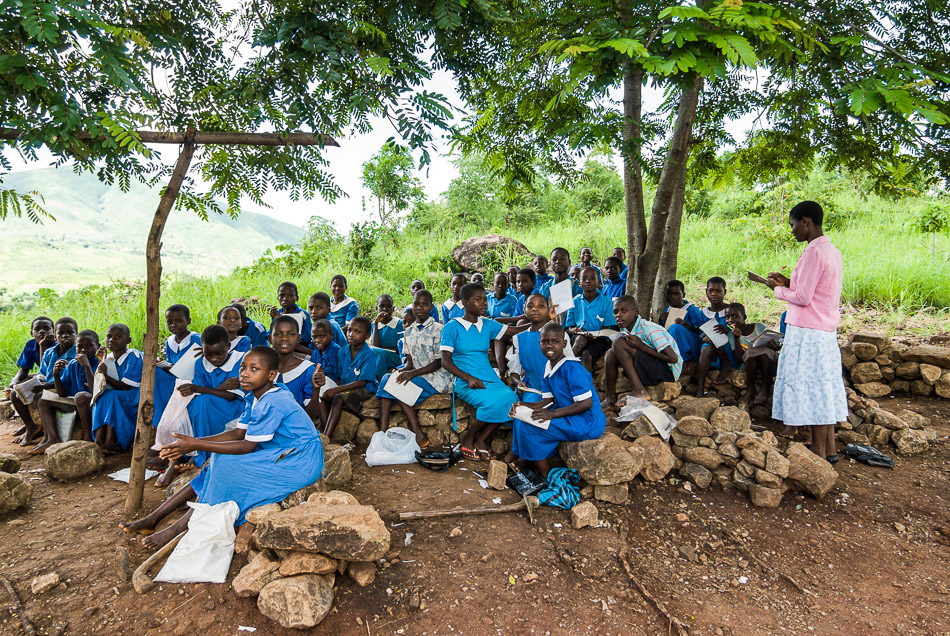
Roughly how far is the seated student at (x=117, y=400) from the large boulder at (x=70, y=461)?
412 mm

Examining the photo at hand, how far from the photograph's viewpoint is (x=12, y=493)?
3.09 m

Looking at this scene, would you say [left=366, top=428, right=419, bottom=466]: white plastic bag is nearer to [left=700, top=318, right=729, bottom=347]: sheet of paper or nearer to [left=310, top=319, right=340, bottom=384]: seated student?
[left=310, top=319, right=340, bottom=384]: seated student

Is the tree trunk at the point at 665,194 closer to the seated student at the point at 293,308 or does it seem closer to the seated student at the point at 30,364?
the seated student at the point at 293,308

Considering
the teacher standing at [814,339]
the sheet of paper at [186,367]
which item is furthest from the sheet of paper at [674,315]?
the sheet of paper at [186,367]

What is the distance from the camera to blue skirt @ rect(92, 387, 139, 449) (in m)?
4.14

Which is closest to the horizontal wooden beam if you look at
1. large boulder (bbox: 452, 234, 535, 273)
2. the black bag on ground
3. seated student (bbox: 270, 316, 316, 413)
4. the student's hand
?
seated student (bbox: 270, 316, 316, 413)

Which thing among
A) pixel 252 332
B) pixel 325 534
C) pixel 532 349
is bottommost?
pixel 325 534

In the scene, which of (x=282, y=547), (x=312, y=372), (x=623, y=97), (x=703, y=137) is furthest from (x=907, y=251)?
(x=282, y=547)

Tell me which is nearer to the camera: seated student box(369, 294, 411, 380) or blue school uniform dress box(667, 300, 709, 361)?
blue school uniform dress box(667, 300, 709, 361)

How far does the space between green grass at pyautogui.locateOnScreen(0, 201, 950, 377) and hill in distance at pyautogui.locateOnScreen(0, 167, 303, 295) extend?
2.16 ft

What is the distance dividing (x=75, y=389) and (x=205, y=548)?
306cm

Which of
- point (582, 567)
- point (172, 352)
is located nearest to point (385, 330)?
point (172, 352)

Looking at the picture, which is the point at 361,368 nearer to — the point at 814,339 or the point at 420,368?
the point at 420,368

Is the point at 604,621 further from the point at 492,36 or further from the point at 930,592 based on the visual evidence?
the point at 492,36
